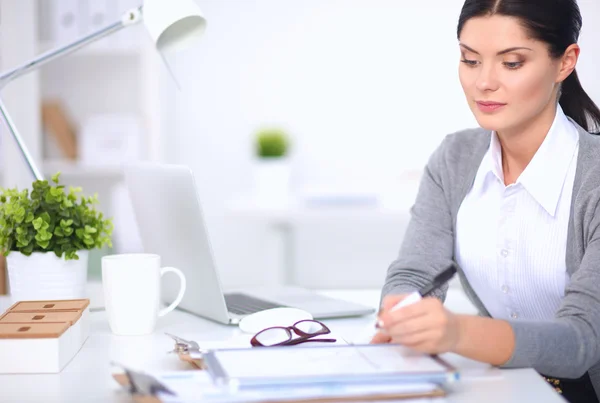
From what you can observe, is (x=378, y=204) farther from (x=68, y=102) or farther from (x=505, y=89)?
(x=505, y=89)

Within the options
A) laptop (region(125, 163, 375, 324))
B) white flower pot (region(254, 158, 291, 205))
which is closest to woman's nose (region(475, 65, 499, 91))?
laptop (region(125, 163, 375, 324))

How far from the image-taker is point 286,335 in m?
1.08

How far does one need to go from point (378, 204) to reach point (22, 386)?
212 cm

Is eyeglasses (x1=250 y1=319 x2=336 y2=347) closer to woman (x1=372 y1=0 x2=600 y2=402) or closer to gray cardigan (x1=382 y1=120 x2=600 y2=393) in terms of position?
woman (x1=372 y1=0 x2=600 y2=402)

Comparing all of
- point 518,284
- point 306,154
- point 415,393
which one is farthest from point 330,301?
point 306,154

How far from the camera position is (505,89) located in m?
1.22

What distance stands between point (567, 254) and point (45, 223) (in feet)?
2.64

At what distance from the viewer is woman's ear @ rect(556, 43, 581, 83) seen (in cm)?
127

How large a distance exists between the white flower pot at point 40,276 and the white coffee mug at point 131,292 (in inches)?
4.7

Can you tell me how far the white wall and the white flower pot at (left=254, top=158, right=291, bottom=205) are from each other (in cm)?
45

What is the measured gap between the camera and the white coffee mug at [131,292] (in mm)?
1167

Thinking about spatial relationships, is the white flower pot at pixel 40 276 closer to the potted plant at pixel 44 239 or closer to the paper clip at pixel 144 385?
the potted plant at pixel 44 239

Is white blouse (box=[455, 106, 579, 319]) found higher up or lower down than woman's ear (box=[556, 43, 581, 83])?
lower down

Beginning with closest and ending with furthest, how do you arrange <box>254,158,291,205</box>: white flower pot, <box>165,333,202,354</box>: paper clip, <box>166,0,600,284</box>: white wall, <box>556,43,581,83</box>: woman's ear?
<box>165,333,202,354</box>: paper clip < <box>556,43,581,83</box>: woman's ear < <box>254,158,291,205</box>: white flower pot < <box>166,0,600,284</box>: white wall
